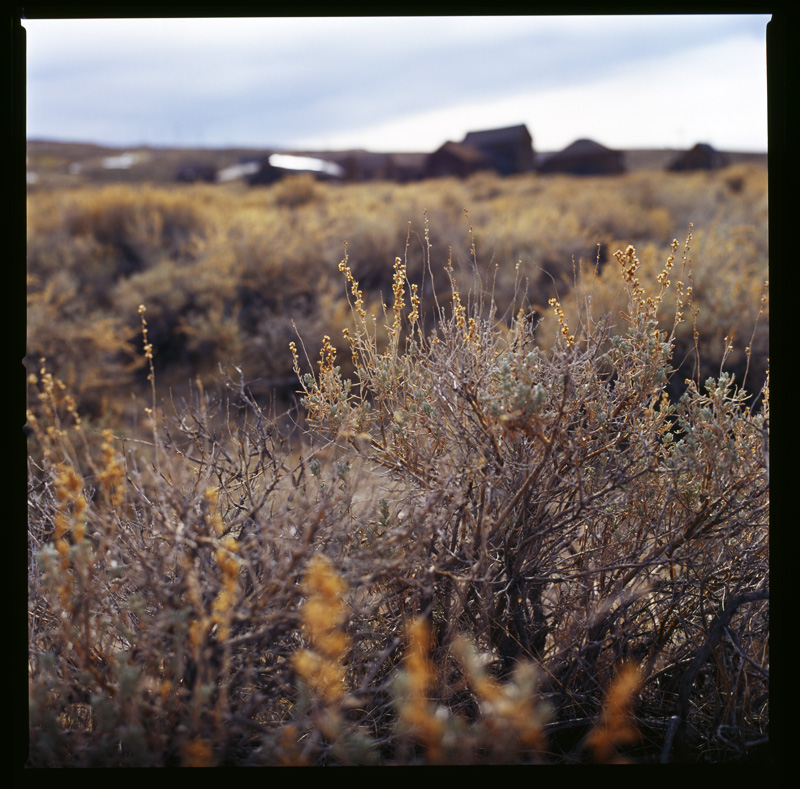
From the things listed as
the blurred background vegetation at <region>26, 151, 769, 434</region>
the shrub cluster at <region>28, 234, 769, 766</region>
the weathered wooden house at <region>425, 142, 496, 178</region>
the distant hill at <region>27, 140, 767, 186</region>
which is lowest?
the shrub cluster at <region>28, 234, 769, 766</region>

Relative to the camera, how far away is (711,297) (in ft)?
21.9

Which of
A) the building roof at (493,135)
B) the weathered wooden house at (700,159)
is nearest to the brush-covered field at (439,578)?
the building roof at (493,135)

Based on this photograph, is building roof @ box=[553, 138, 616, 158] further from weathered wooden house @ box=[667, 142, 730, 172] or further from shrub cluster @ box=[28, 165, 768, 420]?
shrub cluster @ box=[28, 165, 768, 420]

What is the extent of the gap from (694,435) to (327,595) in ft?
4.82

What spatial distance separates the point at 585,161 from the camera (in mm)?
25156

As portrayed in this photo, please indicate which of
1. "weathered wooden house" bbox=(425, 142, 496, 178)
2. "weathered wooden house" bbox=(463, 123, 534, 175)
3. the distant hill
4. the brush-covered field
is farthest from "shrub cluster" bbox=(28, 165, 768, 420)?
the distant hill

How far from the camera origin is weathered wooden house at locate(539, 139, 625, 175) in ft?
81.8

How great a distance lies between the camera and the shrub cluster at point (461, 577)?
1931 mm

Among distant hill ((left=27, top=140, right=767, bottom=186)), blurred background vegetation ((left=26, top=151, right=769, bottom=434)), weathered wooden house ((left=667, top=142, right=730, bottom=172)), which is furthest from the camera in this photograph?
distant hill ((left=27, top=140, right=767, bottom=186))

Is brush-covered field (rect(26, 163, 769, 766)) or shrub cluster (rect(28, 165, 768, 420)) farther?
shrub cluster (rect(28, 165, 768, 420))

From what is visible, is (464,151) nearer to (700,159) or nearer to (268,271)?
(700,159)

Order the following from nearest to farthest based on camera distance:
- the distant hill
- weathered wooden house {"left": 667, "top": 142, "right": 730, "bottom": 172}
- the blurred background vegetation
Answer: the blurred background vegetation → weathered wooden house {"left": 667, "top": 142, "right": 730, "bottom": 172} → the distant hill

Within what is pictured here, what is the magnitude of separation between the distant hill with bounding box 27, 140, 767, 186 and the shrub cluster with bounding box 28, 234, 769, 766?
77.6 ft
